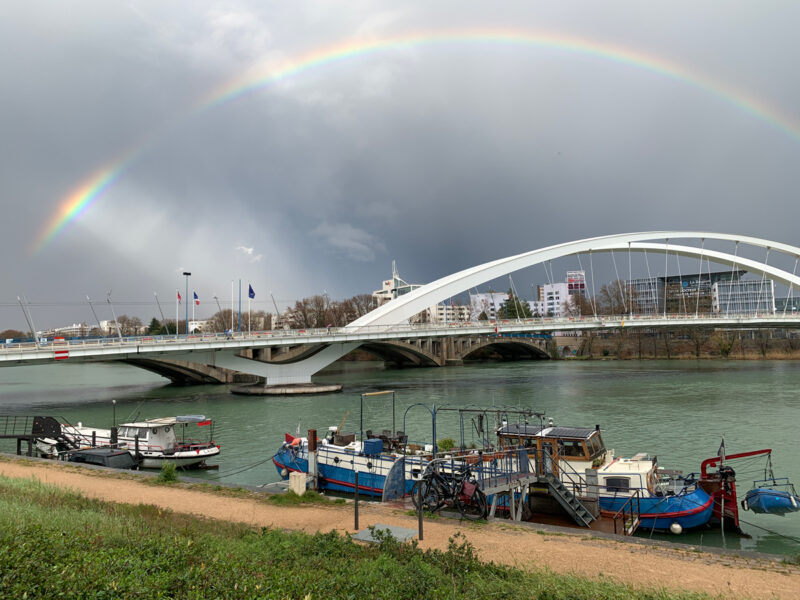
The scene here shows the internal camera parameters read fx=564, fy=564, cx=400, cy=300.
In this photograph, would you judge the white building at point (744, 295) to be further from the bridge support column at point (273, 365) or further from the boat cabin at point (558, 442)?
the boat cabin at point (558, 442)

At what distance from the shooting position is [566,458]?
14336mm

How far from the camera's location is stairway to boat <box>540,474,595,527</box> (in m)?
12.3

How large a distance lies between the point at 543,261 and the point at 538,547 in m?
56.7

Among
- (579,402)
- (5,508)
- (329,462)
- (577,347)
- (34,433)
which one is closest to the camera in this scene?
(5,508)

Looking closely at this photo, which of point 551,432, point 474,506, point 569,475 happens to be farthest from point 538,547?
point 551,432

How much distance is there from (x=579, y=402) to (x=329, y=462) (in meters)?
23.7

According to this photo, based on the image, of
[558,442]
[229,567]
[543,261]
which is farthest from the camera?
[543,261]

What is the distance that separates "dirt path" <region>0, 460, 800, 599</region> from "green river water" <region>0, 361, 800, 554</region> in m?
4.81

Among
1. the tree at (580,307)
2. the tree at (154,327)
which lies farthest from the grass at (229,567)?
the tree at (154,327)

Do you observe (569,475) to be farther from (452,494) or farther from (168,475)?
(168,475)

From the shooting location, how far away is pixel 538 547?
27.8 ft

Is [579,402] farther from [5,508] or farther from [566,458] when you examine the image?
[5,508]

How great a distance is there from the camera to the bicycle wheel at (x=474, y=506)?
9.97m

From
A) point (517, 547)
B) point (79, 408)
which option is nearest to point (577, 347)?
point (79, 408)
